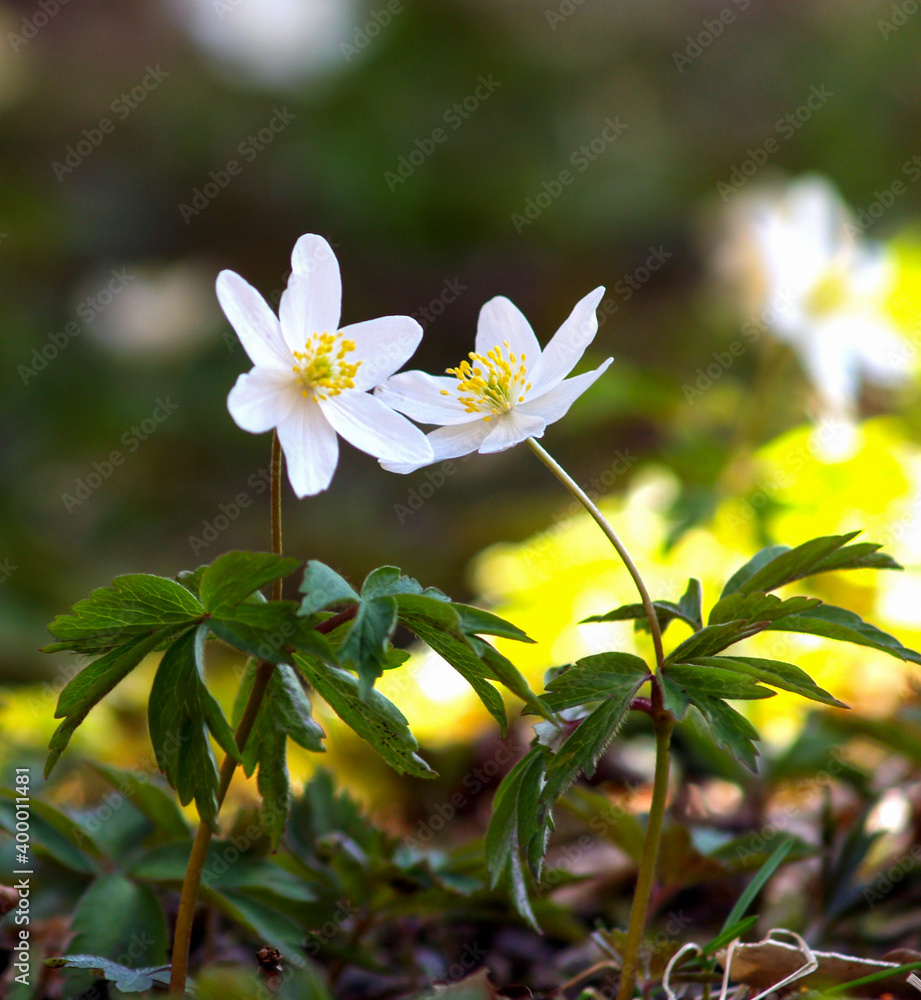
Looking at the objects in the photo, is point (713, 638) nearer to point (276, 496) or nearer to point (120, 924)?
point (276, 496)

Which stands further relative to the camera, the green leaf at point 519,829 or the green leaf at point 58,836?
the green leaf at point 58,836

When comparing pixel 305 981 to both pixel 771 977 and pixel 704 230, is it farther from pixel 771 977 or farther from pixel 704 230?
pixel 704 230

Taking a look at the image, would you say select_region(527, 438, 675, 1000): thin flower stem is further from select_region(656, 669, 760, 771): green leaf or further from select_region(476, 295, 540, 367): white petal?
select_region(476, 295, 540, 367): white petal

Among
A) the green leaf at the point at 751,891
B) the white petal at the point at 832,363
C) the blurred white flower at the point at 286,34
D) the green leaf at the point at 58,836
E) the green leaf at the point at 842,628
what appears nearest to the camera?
the green leaf at the point at 842,628

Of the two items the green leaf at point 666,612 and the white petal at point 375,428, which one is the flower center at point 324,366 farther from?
the green leaf at point 666,612

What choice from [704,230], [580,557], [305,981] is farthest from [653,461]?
[704,230]

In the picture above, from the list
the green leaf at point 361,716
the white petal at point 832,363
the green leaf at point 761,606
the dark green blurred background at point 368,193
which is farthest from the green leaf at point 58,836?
the dark green blurred background at point 368,193

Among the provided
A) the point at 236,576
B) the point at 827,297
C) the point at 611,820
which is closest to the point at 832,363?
the point at 827,297

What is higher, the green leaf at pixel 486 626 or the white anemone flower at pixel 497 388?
the white anemone flower at pixel 497 388
